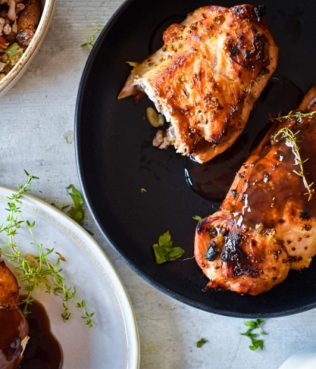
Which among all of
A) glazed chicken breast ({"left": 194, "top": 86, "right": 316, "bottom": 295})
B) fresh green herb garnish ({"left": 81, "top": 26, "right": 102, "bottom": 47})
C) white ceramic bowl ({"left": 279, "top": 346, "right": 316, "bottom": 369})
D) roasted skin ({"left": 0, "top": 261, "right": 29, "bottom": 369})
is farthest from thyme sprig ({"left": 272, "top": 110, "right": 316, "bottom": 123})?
roasted skin ({"left": 0, "top": 261, "right": 29, "bottom": 369})

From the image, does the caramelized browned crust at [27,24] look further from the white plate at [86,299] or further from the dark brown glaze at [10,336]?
the dark brown glaze at [10,336]

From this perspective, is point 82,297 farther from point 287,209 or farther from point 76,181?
point 287,209

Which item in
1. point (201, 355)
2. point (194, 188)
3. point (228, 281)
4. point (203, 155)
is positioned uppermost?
point (203, 155)

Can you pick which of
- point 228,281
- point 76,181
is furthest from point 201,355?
point 76,181

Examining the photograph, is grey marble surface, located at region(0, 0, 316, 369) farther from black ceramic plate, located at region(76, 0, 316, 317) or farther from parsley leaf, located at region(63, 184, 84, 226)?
black ceramic plate, located at region(76, 0, 316, 317)

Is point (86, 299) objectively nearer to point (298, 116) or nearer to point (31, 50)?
point (31, 50)
